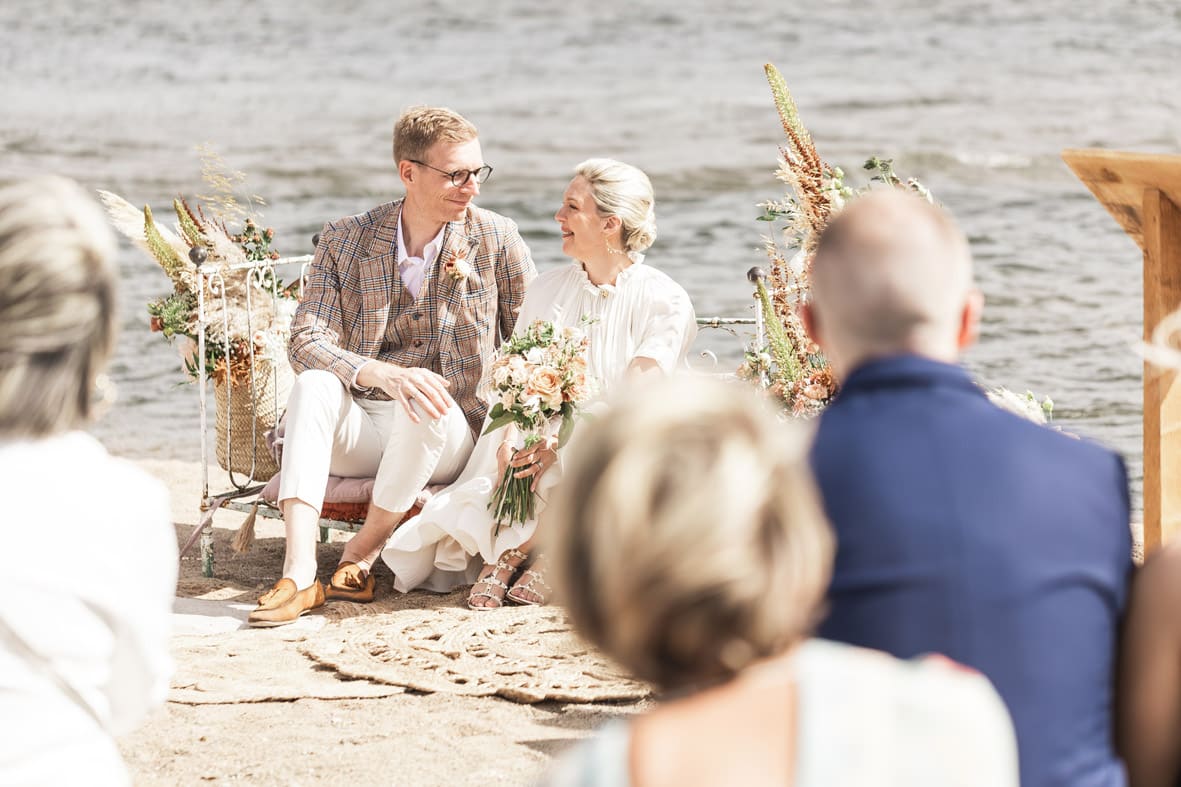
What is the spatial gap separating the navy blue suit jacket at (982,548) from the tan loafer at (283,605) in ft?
11.6

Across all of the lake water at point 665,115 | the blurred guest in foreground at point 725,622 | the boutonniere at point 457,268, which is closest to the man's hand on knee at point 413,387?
the boutonniere at point 457,268

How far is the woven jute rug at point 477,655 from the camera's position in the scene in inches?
170

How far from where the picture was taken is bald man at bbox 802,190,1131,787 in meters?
1.81

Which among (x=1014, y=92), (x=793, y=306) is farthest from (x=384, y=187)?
(x=793, y=306)

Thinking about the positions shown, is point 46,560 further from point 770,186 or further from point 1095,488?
point 770,186

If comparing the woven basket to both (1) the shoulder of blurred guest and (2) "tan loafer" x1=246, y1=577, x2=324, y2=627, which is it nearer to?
(2) "tan loafer" x1=246, y1=577, x2=324, y2=627

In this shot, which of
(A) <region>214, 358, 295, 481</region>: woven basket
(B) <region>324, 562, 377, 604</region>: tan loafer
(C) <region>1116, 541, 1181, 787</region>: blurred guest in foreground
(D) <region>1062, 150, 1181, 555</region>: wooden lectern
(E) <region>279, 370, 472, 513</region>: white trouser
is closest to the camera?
(C) <region>1116, 541, 1181, 787</region>: blurred guest in foreground

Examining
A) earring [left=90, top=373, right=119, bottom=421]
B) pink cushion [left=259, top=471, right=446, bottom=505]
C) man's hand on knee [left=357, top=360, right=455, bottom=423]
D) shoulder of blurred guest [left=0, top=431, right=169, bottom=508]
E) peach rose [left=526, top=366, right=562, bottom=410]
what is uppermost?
earring [left=90, top=373, right=119, bottom=421]

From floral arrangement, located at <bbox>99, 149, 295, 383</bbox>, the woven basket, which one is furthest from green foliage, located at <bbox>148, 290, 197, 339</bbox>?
the woven basket

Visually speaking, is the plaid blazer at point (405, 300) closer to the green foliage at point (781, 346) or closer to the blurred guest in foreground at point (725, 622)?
the green foliage at point (781, 346)

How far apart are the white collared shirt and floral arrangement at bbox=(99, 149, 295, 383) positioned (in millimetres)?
→ 818

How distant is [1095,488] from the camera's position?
192 centimetres

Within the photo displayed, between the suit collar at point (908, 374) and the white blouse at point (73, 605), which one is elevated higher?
the suit collar at point (908, 374)

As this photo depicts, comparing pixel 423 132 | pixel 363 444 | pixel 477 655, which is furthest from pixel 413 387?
pixel 477 655
